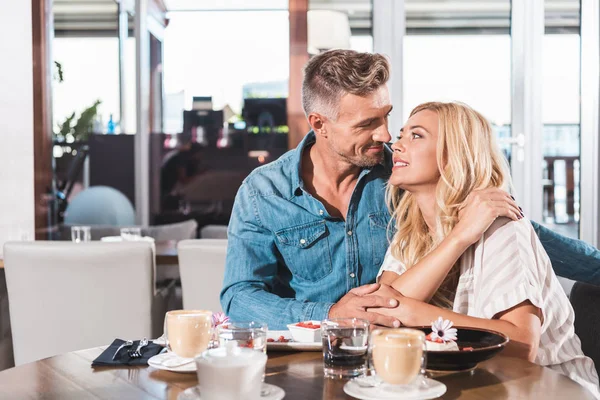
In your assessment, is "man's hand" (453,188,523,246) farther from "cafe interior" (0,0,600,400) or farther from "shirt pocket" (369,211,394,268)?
"shirt pocket" (369,211,394,268)

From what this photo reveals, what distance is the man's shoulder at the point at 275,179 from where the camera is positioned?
2412 mm

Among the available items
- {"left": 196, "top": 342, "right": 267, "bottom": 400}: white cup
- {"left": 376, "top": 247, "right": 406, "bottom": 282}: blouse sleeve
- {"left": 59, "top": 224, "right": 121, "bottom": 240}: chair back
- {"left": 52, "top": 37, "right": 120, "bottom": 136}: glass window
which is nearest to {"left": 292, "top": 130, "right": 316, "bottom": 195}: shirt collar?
{"left": 376, "top": 247, "right": 406, "bottom": 282}: blouse sleeve

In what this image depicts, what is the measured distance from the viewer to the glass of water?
53.3 inches

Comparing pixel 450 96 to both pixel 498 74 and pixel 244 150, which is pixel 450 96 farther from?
pixel 244 150

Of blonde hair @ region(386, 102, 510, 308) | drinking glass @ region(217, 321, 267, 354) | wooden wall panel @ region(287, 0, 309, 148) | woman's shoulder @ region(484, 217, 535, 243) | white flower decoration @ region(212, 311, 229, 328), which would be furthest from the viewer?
wooden wall panel @ region(287, 0, 309, 148)

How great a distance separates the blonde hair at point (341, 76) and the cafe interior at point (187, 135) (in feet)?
2.80

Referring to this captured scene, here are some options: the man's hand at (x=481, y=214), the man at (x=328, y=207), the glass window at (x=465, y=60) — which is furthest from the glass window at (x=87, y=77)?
the man's hand at (x=481, y=214)

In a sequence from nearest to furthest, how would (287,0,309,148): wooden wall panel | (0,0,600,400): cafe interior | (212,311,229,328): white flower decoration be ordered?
(212,311,229,328): white flower decoration < (0,0,600,400): cafe interior < (287,0,309,148): wooden wall panel

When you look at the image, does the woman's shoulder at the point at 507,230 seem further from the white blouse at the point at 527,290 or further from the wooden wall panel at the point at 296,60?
the wooden wall panel at the point at 296,60

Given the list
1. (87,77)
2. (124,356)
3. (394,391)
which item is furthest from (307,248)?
(87,77)

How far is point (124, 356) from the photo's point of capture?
152cm

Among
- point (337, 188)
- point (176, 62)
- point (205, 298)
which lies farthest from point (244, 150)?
point (337, 188)

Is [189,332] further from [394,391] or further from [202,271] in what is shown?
[202,271]

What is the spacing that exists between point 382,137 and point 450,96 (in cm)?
241
